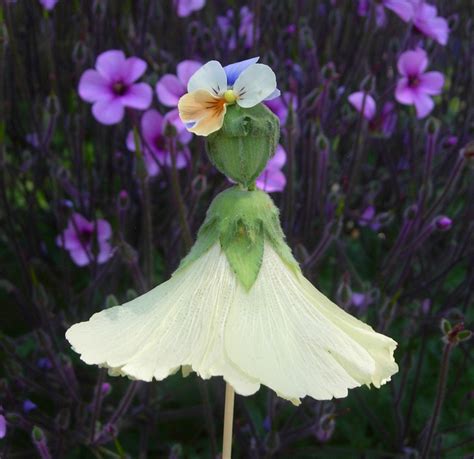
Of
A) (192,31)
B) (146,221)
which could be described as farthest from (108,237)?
(192,31)

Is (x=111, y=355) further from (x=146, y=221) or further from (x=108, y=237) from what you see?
(x=108, y=237)

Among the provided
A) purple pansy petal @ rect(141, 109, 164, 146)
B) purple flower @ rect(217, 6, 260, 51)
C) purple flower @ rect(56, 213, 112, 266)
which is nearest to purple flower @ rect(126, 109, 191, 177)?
purple pansy petal @ rect(141, 109, 164, 146)

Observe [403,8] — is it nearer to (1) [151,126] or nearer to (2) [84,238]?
(1) [151,126]

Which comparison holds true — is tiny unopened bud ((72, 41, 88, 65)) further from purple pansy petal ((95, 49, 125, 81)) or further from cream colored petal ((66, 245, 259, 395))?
cream colored petal ((66, 245, 259, 395))

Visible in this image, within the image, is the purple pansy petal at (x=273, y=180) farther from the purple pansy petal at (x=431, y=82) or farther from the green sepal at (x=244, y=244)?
the green sepal at (x=244, y=244)

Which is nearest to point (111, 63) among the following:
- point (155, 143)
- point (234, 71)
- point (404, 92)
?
point (155, 143)

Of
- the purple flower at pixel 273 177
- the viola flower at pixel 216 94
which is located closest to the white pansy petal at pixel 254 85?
the viola flower at pixel 216 94

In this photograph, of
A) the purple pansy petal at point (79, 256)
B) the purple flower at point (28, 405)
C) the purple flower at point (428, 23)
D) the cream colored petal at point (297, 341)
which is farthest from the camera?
the purple flower at point (428, 23)
